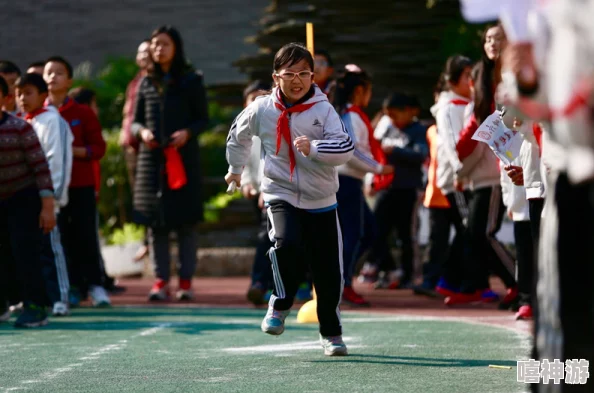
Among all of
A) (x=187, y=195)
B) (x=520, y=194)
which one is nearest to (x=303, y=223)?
(x=520, y=194)

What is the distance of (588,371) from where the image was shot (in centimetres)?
356

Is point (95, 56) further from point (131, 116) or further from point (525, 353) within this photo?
point (525, 353)

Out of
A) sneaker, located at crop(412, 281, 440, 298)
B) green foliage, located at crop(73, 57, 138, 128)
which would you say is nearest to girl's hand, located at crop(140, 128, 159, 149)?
sneaker, located at crop(412, 281, 440, 298)

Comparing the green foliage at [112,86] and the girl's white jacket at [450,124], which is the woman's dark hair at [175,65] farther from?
the green foliage at [112,86]

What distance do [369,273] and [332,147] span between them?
7330 mm

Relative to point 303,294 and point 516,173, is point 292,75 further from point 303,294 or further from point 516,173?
point 303,294

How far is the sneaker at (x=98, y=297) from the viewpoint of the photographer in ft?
35.2

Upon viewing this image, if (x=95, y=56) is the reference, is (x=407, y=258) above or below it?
below

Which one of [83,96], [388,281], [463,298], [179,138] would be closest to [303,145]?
[463,298]

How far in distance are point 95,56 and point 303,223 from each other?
14.1 metres

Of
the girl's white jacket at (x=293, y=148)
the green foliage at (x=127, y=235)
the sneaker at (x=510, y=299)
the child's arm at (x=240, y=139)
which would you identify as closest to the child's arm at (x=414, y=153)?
the sneaker at (x=510, y=299)

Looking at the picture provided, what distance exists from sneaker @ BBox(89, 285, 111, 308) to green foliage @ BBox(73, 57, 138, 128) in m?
7.72

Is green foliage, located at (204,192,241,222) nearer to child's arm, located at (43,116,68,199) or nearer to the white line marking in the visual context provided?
child's arm, located at (43,116,68,199)

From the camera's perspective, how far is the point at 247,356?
6957 millimetres
